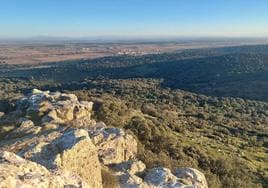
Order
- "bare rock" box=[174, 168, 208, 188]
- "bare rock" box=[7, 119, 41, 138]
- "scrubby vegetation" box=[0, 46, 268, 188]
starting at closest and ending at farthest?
"bare rock" box=[174, 168, 208, 188] → "bare rock" box=[7, 119, 41, 138] → "scrubby vegetation" box=[0, 46, 268, 188]

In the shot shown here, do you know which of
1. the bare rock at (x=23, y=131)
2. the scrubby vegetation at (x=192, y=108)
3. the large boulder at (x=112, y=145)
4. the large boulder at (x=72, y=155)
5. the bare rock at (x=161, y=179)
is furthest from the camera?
the scrubby vegetation at (x=192, y=108)

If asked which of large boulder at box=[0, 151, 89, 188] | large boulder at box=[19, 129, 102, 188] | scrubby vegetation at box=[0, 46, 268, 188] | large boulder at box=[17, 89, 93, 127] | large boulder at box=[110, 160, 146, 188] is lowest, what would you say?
scrubby vegetation at box=[0, 46, 268, 188]

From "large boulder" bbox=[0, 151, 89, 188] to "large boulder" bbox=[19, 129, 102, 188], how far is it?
1.80m

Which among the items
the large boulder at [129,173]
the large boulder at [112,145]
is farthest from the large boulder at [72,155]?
the large boulder at [112,145]

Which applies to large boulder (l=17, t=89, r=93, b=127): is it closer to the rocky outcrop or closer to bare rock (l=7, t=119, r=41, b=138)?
the rocky outcrop

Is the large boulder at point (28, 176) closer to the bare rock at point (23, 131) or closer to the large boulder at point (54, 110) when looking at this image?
the bare rock at point (23, 131)

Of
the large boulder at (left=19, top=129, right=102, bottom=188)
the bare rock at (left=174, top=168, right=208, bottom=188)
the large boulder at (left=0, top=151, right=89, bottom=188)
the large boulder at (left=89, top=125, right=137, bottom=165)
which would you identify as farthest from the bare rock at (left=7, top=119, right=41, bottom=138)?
the large boulder at (left=0, top=151, right=89, bottom=188)

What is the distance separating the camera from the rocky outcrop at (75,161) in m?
9.50

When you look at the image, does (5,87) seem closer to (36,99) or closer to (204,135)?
(204,135)

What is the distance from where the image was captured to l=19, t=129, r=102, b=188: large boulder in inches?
481

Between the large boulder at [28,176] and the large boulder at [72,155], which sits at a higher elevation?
the large boulder at [28,176]

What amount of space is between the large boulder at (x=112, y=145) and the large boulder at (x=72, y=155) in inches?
126

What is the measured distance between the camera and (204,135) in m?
46.5

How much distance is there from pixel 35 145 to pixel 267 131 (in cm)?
4791
